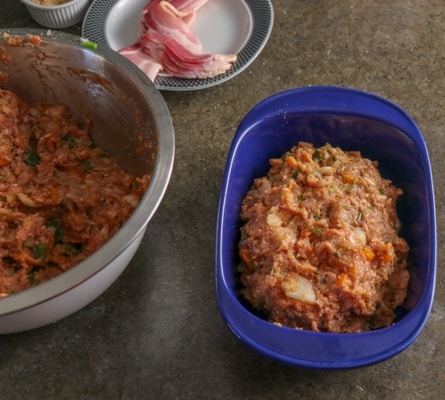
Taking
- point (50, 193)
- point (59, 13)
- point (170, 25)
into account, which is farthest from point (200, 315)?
point (59, 13)

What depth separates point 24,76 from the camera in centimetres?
152

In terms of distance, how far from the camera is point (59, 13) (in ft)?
6.10

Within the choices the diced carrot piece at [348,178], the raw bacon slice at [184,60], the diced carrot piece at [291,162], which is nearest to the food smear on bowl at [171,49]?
the raw bacon slice at [184,60]

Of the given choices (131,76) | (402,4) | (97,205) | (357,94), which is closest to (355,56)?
(402,4)

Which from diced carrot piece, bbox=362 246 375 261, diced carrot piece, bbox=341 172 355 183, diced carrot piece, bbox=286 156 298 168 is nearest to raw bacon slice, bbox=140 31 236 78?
diced carrot piece, bbox=286 156 298 168

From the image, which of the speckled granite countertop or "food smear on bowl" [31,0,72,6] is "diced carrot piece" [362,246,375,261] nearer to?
the speckled granite countertop

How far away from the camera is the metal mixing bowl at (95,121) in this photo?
3.45 ft

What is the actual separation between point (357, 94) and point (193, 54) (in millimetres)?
531

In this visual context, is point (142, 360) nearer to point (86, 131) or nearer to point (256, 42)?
point (86, 131)

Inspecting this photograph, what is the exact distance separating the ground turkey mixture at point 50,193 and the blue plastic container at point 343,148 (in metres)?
0.26

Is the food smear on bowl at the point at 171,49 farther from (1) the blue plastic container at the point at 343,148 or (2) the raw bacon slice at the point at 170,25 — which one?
(1) the blue plastic container at the point at 343,148

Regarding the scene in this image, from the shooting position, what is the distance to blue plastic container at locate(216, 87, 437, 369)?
3.52 ft

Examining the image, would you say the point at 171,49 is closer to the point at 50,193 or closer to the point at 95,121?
the point at 95,121

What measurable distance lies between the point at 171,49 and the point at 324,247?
0.82m
